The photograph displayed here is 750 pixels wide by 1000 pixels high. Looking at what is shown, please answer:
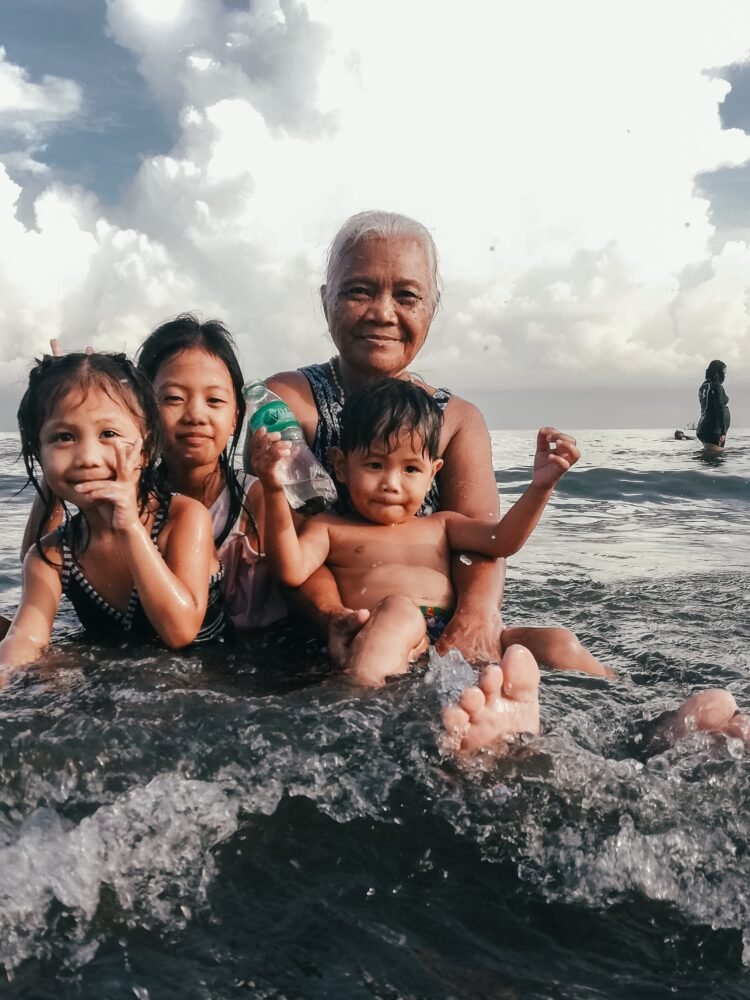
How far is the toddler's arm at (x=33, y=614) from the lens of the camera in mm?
3152

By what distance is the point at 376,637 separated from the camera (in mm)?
3025

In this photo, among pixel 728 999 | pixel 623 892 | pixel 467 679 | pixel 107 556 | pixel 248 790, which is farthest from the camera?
pixel 107 556

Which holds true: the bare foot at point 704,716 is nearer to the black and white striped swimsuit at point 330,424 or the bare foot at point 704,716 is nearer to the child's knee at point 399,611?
the child's knee at point 399,611

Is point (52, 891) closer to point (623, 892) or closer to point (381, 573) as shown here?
point (623, 892)

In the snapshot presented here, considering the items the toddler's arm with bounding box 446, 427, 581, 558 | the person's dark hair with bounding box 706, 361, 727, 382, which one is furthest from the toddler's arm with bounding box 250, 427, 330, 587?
the person's dark hair with bounding box 706, 361, 727, 382

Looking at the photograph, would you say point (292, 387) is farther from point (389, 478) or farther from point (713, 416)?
point (713, 416)

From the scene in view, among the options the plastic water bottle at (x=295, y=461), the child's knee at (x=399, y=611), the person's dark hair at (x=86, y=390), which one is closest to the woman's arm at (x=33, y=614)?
the person's dark hair at (x=86, y=390)

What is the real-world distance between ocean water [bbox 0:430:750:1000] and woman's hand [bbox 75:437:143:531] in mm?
518

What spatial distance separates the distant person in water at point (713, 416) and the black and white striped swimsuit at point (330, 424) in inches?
546

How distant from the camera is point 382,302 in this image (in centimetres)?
392

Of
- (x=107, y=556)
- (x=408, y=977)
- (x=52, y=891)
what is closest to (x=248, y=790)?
(x=52, y=891)

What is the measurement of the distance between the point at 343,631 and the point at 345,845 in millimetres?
1132

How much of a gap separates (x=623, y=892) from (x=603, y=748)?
0.66m

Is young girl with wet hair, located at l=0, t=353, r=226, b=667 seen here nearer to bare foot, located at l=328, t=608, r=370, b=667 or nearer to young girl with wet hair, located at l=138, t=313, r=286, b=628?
young girl with wet hair, located at l=138, t=313, r=286, b=628
